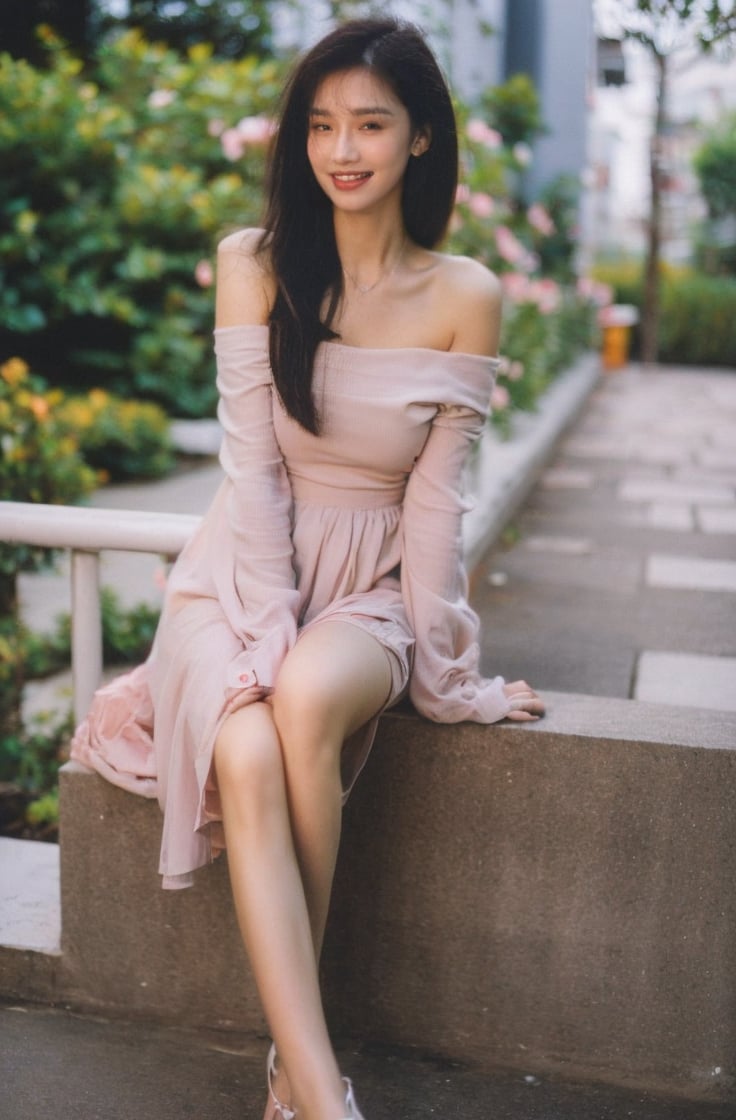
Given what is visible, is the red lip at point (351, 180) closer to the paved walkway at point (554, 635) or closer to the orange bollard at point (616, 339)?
the paved walkway at point (554, 635)

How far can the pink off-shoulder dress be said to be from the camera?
202 centimetres

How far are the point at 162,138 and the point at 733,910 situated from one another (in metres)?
5.81

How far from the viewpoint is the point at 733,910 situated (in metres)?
1.97

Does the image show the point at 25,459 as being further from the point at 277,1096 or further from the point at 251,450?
the point at 277,1096

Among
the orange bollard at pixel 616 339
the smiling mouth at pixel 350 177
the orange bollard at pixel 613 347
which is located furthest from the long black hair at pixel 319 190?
the orange bollard at pixel 613 347

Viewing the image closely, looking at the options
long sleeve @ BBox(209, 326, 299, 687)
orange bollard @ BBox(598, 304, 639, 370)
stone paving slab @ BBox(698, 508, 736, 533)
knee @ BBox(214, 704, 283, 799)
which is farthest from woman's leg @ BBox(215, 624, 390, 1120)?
orange bollard @ BBox(598, 304, 639, 370)

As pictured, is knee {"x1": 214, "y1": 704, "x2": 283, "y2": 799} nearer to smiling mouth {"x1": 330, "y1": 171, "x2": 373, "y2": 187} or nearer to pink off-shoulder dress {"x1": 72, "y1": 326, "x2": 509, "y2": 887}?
pink off-shoulder dress {"x1": 72, "y1": 326, "x2": 509, "y2": 887}

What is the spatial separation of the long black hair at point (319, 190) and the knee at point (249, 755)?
0.51m

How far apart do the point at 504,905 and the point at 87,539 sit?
97 cm

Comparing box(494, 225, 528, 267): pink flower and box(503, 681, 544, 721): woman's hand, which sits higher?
box(494, 225, 528, 267): pink flower

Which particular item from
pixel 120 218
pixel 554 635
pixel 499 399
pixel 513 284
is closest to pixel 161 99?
pixel 120 218

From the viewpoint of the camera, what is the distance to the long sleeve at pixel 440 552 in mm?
2053

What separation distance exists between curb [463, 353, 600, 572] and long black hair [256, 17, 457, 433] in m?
0.42

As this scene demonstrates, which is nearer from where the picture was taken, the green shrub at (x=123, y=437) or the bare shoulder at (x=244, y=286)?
the bare shoulder at (x=244, y=286)
